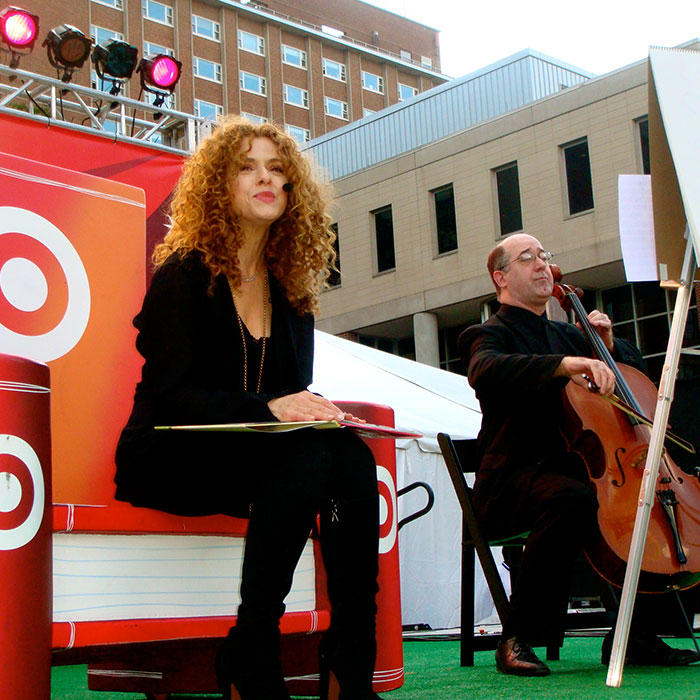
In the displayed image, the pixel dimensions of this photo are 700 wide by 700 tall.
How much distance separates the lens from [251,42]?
44969mm

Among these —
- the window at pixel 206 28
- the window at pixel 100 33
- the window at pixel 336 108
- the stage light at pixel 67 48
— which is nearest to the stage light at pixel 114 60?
the stage light at pixel 67 48

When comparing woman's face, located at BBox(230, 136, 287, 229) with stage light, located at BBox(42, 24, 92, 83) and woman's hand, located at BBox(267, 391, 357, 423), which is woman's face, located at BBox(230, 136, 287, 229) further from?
stage light, located at BBox(42, 24, 92, 83)

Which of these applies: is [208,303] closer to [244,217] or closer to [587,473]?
[244,217]

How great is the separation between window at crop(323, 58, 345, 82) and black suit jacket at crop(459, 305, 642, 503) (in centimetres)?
4586

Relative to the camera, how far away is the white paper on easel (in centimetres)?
272

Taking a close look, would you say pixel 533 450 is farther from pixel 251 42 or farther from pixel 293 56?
pixel 293 56

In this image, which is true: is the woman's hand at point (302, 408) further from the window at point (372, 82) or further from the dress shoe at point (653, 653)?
the window at point (372, 82)

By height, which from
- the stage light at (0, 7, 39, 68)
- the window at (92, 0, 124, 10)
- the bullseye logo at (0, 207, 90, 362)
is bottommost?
the bullseye logo at (0, 207, 90, 362)

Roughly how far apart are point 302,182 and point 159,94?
6151mm

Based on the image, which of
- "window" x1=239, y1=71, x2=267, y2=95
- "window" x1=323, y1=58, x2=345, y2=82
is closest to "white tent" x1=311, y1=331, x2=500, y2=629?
"window" x1=239, y1=71, x2=267, y2=95

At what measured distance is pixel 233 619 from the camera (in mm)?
2197

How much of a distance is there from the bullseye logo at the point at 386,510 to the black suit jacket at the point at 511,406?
552 millimetres

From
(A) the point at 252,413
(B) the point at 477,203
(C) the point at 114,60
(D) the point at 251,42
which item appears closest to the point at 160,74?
(C) the point at 114,60

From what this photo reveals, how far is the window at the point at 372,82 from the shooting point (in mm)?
49016
